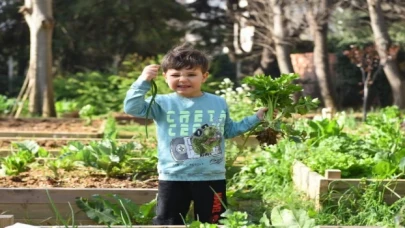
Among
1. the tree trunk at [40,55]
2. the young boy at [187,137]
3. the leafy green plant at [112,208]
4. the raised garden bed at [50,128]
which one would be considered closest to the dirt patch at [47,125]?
the raised garden bed at [50,128]

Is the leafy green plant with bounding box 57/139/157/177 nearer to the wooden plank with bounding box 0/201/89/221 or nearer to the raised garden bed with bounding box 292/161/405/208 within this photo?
the wooden plank with bounding box 0/201/89/221

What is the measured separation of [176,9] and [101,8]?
2295 millimetres

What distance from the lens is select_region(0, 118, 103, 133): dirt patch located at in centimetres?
1012

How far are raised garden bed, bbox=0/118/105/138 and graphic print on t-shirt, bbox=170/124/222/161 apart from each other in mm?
5137

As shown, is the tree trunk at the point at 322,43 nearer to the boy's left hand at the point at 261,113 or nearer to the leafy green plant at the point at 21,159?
the leafy green plant at the point at 21,159

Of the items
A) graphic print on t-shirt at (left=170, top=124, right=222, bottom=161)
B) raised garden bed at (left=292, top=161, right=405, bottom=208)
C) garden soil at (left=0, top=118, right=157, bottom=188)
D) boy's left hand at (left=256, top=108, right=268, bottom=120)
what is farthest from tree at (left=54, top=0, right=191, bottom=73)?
graphic print on t-shirt at (left=170, top=124, right=222, bottom=161)

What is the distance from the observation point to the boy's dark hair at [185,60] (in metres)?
3.68

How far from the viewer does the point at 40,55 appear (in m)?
13.8

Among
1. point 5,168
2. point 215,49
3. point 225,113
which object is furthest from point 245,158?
point 215,49

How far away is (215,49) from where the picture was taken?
26406 millimetres

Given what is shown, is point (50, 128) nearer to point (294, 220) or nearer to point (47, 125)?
point (47, 125)

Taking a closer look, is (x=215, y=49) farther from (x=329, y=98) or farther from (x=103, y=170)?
(x=103, y=170)

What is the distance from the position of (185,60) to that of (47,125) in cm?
734

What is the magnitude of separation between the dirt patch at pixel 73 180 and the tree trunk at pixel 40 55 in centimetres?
806
